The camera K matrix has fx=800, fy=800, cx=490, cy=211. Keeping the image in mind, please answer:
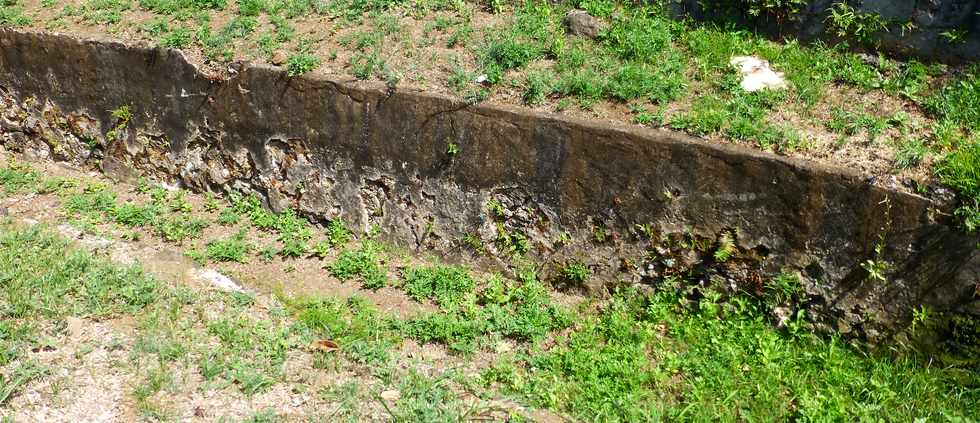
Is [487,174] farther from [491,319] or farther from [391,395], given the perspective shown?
[391,395]

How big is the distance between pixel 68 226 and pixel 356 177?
6.71ft

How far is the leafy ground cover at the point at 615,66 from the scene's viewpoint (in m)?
4.07

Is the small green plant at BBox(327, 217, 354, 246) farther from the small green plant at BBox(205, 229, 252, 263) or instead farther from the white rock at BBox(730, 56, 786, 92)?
the white rock at BBox(730, 56, 786, 92)

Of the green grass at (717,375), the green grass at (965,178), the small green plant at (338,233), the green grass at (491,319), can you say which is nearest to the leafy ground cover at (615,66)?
the green grass at (965,178)

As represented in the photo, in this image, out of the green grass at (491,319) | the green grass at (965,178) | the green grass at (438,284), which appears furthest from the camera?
the green grass at (438,284)

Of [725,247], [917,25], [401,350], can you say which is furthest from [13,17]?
[917,25]

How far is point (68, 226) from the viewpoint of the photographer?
5.46 m

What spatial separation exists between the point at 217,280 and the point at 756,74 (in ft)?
11.4

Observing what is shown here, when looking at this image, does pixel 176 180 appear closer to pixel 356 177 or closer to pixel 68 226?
pixel 68 226

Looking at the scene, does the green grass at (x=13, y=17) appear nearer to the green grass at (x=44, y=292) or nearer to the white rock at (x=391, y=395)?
the green grass at (x=44, y=292)

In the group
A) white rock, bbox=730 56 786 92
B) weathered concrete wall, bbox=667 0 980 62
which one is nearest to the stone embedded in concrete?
white rock, bbox=730 56 786 92

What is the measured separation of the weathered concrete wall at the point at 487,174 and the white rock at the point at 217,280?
2.64 feet

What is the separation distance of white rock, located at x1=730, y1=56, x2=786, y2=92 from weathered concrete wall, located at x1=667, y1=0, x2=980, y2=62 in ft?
1.49

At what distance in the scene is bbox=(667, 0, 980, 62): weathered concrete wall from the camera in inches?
181
